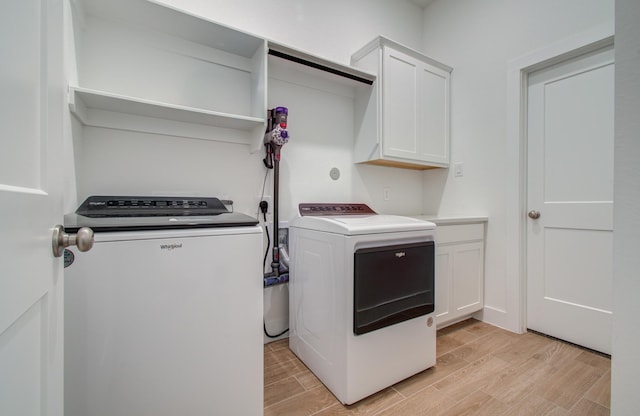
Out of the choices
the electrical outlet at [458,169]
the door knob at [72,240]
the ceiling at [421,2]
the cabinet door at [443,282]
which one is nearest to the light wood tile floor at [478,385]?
the cabinet door at [443,282]

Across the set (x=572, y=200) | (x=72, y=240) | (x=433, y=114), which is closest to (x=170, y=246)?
(x=72, y=240)

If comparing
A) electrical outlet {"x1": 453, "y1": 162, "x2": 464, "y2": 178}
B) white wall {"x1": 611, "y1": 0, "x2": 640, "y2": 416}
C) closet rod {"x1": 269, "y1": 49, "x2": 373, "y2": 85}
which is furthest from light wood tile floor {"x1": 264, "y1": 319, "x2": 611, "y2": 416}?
closet rod {"x1": 269, "y1": 49, "x2": 373, "y2": 85}

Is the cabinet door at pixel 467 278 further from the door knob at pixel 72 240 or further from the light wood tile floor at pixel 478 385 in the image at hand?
the door knob at pixel 72 240

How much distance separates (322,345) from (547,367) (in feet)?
4.41

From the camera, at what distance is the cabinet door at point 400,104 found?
208 cm

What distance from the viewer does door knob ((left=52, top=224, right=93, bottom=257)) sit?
0.53 meters

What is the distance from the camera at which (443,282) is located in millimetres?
1967

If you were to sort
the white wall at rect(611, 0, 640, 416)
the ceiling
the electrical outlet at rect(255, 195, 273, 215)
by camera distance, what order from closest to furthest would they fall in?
the white wall at rect(611, 0, 640, 416) → the electrical outlet at rect(255, 195, 273, 215) → the ceiling

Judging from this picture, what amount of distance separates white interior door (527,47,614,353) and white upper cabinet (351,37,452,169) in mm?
657

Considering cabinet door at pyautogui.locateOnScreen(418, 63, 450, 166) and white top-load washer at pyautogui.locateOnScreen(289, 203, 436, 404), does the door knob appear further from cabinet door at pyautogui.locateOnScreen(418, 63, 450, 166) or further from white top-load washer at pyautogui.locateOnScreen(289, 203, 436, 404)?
cabinet door at pyautogui.locateOnScreen(418, 63, 450, 166)

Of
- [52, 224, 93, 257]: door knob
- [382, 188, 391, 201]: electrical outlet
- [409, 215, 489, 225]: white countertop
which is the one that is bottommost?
[409, 215, 489, 225]: white countertop

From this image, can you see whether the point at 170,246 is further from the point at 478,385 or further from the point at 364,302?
the point at 478,385

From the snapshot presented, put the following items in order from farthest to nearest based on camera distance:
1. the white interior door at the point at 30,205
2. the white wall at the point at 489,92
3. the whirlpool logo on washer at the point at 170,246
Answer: the white wall at the point at 489,92 → the whirlpool logo on washer at the point at 170,246 → the white interior door at the point at 30,205

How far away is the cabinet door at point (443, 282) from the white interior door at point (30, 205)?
194 centimetres
